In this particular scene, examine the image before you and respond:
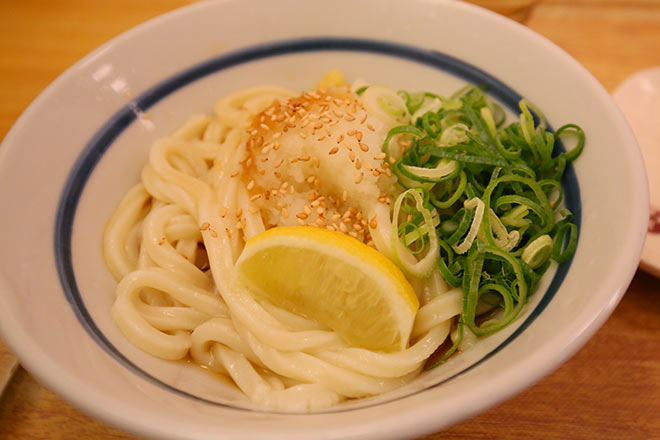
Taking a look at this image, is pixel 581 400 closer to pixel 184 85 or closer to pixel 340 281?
pixel 340 281

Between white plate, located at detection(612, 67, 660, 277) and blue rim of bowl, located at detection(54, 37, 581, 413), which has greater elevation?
blue rim of bowl, located at detection(54, 37, 581, 413)

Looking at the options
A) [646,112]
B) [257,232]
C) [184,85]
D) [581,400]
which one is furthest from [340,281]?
[646,112]

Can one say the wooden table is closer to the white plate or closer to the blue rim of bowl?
the white plate

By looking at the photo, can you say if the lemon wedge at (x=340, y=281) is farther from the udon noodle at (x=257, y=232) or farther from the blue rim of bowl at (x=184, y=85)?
the blue rim of bowl at (x=184, y=85)

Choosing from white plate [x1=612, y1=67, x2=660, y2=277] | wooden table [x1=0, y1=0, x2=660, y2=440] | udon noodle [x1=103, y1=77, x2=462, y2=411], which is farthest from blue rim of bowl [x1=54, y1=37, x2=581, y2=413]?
white plate [x1=612, y1=67, x2=660, y2=277]

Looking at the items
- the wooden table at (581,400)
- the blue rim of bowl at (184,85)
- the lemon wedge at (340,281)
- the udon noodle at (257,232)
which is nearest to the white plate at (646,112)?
the wooden table at (581,400)

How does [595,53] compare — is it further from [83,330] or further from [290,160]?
[83,330]
